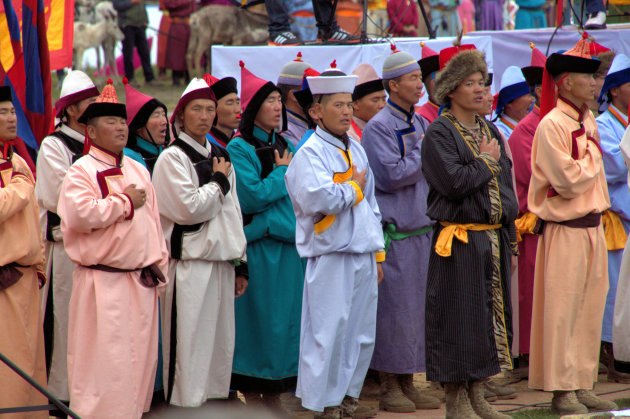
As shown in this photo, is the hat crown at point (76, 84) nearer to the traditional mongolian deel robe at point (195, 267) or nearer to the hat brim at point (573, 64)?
the traditional mongolian deel robe at point (195, 267)

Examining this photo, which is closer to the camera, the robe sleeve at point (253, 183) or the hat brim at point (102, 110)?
the hat brim at point (102, 110)

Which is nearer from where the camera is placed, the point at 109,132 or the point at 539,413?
the point at 109,132

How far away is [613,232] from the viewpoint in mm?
6105

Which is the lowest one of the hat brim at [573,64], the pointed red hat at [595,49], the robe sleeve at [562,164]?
the robe sleeve at [562,164]

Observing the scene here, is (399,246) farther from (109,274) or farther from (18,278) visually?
(18,278)

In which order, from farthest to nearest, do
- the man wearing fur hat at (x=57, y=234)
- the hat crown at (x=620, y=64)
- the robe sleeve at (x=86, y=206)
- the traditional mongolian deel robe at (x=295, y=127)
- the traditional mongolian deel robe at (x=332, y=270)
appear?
the hat crown at (x=620, y=64) < the traditional mongolian deel robe at (x=295, y=127) < the man wearing fur hat at (x=57, y=234) < the traditional mongolian deel robe at (x=332, y=270) < the robe sleeve at (x=86, y=206)

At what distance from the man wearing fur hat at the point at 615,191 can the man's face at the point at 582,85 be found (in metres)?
1.03

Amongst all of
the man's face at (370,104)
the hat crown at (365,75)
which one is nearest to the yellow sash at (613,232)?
the man's face at (370,104)

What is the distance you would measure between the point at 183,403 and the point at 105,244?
106 centimetres

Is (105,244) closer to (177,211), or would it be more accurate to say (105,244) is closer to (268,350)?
(177,211)

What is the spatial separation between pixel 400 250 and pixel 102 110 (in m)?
2.08

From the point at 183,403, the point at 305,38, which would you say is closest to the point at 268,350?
the point at 183,403

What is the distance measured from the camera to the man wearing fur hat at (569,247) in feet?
16.6

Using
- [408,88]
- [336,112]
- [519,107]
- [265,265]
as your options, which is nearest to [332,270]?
[265,265]
